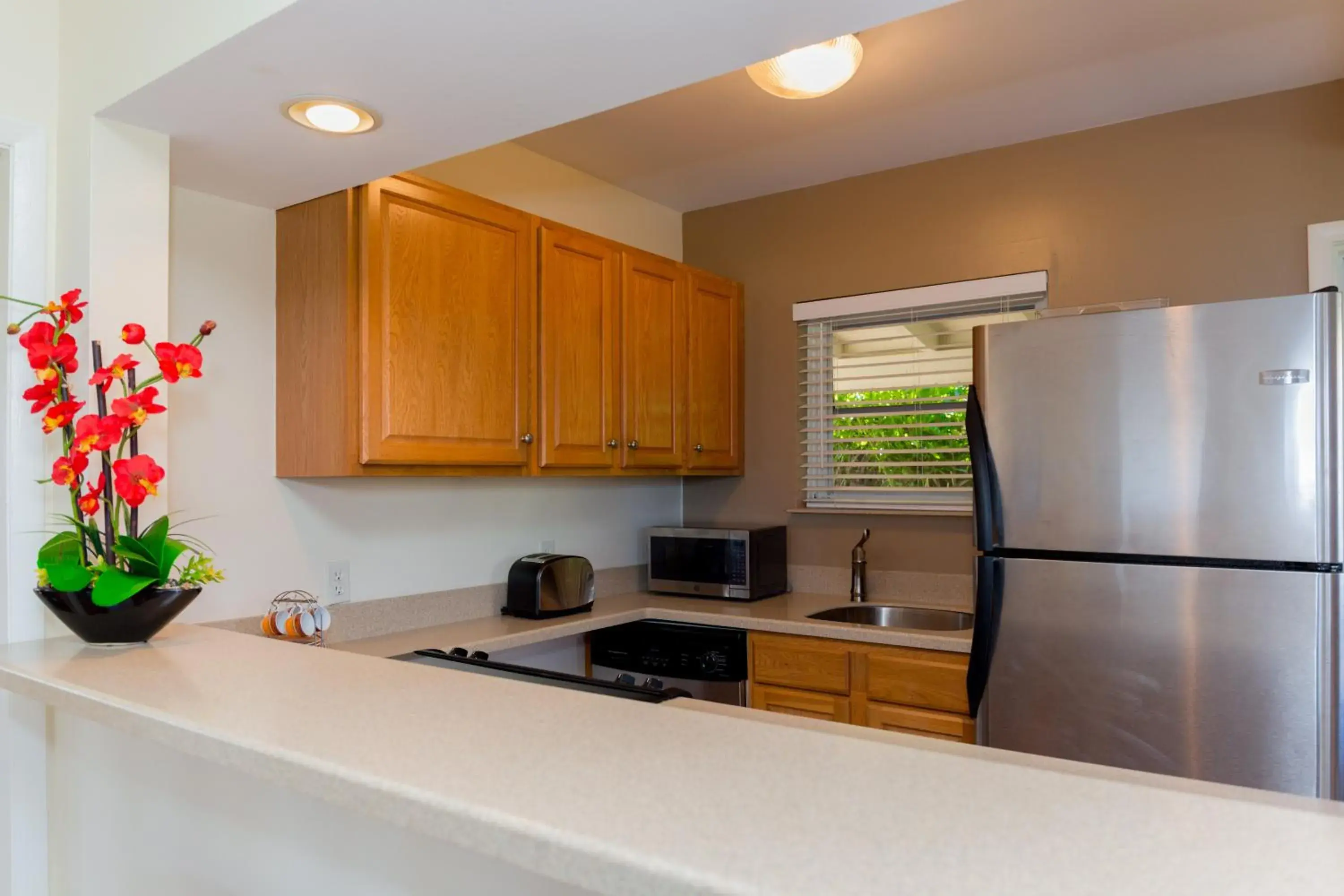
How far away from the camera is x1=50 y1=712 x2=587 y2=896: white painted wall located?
1.13 metres

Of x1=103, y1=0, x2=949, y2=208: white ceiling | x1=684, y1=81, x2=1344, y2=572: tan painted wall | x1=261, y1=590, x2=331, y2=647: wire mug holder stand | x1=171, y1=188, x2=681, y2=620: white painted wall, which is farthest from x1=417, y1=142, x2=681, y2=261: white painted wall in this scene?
x1=261, y1=590, x2=331, y2=647: wire mug holder stand

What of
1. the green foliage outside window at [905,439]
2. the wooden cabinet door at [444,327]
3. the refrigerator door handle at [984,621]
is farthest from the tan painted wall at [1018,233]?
the wooden cabinet door at [444,327]

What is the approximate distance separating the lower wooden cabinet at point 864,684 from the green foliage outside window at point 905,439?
78cm

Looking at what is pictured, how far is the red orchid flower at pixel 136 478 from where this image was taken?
4.73 ft

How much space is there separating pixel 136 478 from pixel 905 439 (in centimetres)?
260

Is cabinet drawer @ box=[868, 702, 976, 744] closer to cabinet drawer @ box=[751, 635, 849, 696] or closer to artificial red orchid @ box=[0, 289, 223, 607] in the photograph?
cabinet drawer @ box=[751, 635, 849, 696]

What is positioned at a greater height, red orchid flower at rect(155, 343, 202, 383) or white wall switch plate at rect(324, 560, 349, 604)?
red orchid flower at rect(155, 343, 202, 383)

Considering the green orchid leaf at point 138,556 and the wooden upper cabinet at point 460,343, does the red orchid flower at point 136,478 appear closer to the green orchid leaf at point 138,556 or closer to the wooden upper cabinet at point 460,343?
the green orchid leaf at point 138,556

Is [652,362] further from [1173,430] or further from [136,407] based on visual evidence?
[136,407]

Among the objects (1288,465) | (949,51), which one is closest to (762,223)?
(949,51)

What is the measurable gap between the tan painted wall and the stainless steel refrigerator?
3.35 feet

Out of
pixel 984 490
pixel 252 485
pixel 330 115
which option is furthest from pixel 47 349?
pixel 984 490

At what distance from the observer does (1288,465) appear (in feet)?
6.10

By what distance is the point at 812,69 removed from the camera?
230 centimetres
